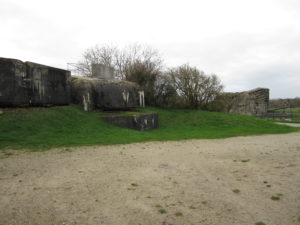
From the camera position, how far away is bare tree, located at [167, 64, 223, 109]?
17844 millimetres

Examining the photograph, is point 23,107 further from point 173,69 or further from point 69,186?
point 173,69

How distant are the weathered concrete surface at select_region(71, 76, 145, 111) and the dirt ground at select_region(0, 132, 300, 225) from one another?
5687mm

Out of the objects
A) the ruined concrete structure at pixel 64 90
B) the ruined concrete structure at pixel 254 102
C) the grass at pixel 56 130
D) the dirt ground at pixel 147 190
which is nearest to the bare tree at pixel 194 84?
the ruined concrete structure at pixel 254 102

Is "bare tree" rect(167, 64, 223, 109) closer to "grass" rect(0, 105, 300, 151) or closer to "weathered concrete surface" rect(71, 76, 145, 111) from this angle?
"weathered concrete surface" rect(71, 76, 145, 111)

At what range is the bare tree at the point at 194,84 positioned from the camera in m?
17.8

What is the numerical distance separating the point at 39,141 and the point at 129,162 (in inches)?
125

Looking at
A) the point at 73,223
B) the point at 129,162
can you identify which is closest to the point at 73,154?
the point at 129,162

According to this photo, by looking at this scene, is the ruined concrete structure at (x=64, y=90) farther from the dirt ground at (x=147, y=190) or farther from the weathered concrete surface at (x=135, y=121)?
the dirt ground at (x=147, y=190)

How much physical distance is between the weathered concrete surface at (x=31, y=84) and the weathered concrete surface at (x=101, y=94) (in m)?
0.65

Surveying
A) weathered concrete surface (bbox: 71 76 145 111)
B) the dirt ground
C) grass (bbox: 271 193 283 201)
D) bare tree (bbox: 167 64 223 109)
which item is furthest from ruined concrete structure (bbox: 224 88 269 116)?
grass (bbox: 271 193 283 201)

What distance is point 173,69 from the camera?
60.6ft

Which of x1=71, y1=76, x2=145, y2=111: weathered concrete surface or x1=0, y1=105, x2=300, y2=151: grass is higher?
x1=71, y1=76, x2=145, y2=111: weathered concrete surface

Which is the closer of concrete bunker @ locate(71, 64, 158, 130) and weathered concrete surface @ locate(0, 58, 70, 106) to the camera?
weathered concrete surface @ locate(0, 58, 70, 106)

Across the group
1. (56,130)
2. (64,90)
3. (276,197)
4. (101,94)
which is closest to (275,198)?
(276,197)
